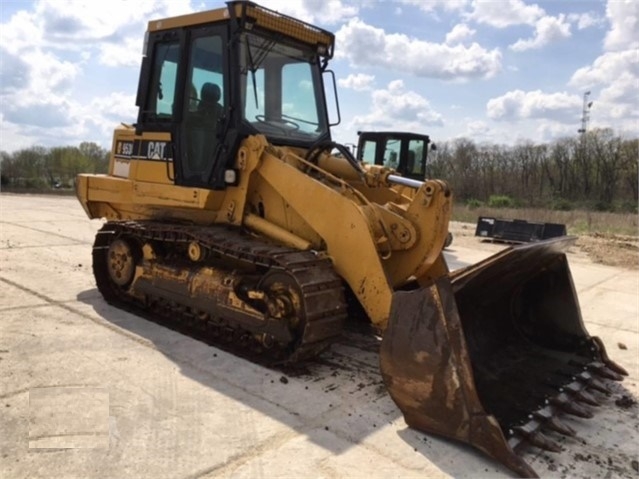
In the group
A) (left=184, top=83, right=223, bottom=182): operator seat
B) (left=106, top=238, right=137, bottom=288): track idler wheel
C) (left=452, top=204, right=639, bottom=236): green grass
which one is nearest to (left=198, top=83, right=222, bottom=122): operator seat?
(left=184, top=83, right=223, bottom=182): operator seat

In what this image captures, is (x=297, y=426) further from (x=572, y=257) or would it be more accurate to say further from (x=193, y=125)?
(x=572, y=257)

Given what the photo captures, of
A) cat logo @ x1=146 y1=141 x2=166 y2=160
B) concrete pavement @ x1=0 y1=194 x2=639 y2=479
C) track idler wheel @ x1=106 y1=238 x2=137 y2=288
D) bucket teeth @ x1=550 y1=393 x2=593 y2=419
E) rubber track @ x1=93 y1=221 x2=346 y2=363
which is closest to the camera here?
concrete pavement @ x1=0 y1=194 x2=639 y2=479

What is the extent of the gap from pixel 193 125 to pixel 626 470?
4.68 m

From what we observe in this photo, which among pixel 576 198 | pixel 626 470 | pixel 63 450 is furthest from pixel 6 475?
pixel 576 198

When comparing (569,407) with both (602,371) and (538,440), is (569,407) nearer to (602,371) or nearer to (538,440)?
(538,440)

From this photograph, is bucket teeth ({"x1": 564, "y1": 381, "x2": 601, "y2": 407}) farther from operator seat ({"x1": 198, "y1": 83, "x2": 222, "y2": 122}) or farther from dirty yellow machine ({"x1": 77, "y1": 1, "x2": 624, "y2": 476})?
operator seat ({"x1": 198, "y1": 83, "x2": 222, "y2": 122})

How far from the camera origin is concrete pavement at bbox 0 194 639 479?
10.8 feet

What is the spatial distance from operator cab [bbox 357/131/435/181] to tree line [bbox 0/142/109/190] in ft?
90.4

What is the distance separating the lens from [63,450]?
11.0 feet

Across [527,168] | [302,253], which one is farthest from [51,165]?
[302,253]

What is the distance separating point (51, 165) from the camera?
4366cm

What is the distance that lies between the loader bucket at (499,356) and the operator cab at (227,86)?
251cm

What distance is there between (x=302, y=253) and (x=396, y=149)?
864cm

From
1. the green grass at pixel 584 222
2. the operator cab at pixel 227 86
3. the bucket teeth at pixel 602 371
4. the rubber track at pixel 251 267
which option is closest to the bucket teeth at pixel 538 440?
the bucket teeth at pixel 602 371
